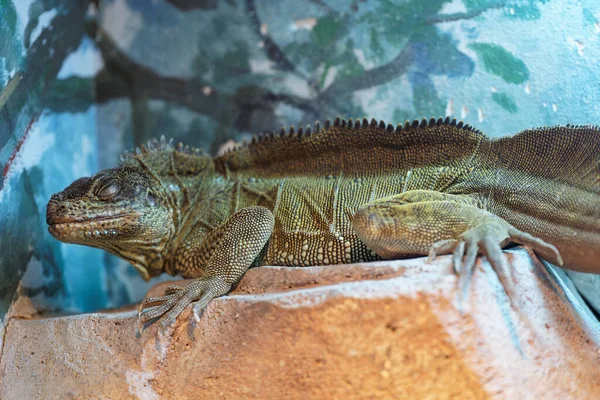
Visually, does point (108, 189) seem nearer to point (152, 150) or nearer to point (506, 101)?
point (152, 150)

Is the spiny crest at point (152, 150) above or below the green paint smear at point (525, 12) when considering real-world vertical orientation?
below

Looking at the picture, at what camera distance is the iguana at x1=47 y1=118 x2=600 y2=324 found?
95.6 inches

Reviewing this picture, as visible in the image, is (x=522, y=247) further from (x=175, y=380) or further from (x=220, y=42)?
(x=220, y=42)

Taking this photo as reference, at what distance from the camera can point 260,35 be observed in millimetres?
4211

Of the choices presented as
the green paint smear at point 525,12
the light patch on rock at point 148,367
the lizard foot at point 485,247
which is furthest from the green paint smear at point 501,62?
the light patch on rock at point 148,367

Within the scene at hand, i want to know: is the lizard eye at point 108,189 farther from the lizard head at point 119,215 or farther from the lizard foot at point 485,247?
the lizard foot at point 485,247

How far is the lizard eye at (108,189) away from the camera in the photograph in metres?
3.04

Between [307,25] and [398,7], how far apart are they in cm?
74

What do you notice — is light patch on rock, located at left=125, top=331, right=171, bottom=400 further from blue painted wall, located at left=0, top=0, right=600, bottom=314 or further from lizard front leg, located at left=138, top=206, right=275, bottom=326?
blue painted wall, located at left=0, top=0, right=600, bottom=314

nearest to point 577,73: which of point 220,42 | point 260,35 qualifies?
point 260,35

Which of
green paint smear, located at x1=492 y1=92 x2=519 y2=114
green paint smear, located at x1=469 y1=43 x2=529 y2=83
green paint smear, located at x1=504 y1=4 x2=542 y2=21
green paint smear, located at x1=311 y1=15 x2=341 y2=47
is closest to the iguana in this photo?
green paint smear, located at x1=492 y1=92 x2=519 y2=114

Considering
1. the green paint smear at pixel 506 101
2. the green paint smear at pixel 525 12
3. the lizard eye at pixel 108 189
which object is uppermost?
the green paint smear at pixel 525 12

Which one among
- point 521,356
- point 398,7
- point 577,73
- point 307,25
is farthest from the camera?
point 307,25

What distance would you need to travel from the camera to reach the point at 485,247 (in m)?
2.12
